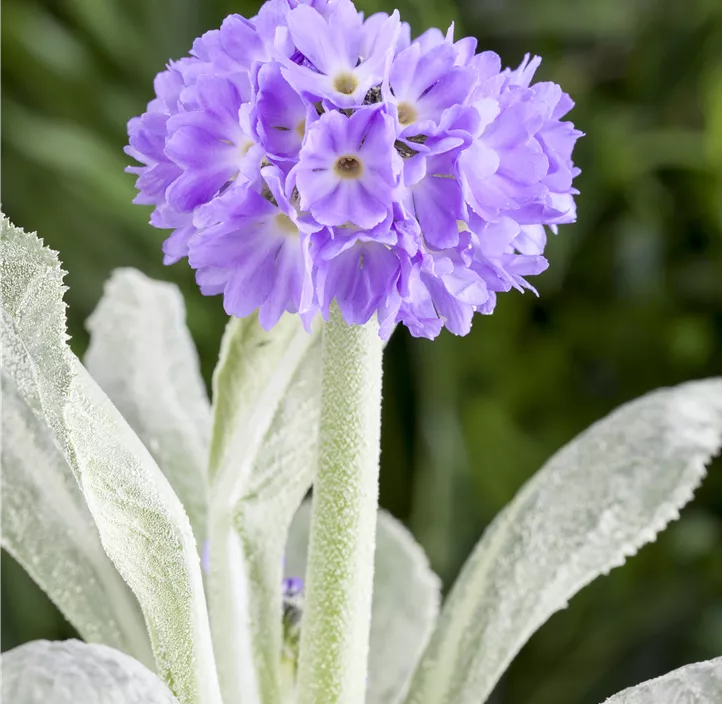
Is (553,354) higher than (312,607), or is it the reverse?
(553,354)

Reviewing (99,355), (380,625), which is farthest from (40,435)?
(380,625)

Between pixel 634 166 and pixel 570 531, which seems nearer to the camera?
pixel 570 531

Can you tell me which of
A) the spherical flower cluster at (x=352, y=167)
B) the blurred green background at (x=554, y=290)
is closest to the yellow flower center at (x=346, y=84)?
the spherical flower cluster at (x=352, y=167)

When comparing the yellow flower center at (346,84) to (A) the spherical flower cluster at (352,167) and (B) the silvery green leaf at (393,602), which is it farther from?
(B) the silvery green leaf at (393,602)

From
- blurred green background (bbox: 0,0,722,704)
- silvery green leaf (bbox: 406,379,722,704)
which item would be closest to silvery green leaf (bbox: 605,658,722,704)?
silvery green leaf (bbox: 406,379,722,704)

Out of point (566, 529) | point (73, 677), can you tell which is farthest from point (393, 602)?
point (73, 677)

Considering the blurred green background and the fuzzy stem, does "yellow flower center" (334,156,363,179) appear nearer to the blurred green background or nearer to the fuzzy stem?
the fuzzy stem

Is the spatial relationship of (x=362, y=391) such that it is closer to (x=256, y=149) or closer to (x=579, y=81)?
(x=256, y=149)
